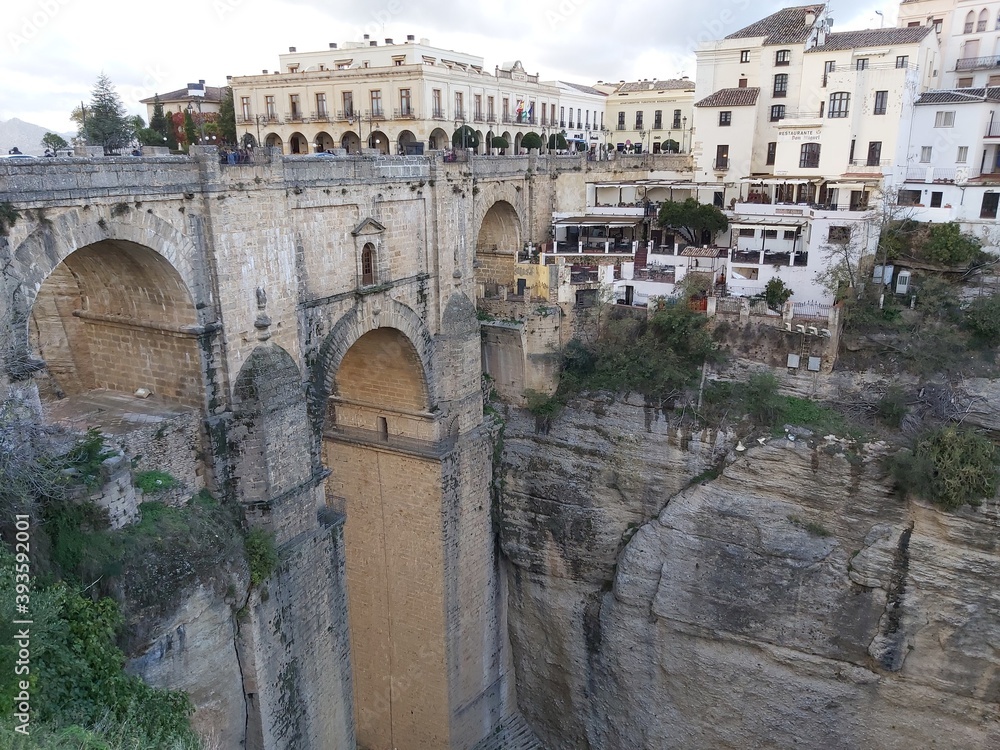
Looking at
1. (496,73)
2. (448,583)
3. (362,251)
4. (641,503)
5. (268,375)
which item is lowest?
(448,583)

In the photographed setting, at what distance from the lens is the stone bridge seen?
404 inches

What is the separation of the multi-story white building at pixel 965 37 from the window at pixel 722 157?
764 centimetres

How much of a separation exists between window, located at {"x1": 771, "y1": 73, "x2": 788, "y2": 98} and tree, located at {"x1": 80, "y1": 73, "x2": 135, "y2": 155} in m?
19.8

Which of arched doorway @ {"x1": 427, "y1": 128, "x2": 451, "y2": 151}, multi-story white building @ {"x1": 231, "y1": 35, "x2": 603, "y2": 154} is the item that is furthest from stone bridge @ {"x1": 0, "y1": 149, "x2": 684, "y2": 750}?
multi-story white building @ {"x1": 231, "y1": 35, "x2": 603, "y2": 154}

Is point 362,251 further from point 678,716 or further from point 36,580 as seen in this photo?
point 678,716

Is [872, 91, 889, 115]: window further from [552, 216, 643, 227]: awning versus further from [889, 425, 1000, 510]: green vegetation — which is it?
[889, 425, 1000, 510]: green vegetation

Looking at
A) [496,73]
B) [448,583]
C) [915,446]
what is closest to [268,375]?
[448,583]

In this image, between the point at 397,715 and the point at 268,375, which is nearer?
the point at 268,375

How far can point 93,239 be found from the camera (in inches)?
368

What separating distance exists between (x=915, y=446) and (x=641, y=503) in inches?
218

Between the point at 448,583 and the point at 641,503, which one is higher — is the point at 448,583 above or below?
below

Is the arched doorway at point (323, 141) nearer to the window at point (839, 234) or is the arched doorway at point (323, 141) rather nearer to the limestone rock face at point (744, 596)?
the limestone rock face at point (744, 596)

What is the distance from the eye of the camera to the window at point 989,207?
60.3 feet

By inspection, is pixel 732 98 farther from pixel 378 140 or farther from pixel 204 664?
pixel 204 664
